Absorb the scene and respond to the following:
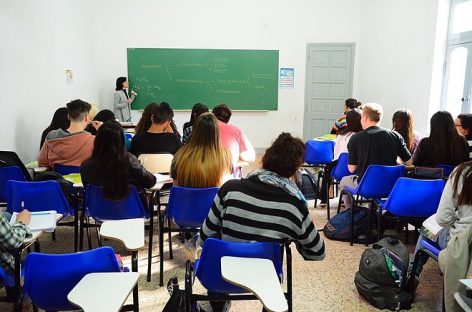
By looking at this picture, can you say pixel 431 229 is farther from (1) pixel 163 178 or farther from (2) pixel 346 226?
(1) pixel 163 178

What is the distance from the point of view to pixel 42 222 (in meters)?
2.08

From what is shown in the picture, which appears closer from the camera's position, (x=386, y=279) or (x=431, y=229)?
(x=431, y=229)

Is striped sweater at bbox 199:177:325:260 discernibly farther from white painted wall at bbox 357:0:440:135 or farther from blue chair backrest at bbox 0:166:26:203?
white painted wall at bbox 357:0:440:135

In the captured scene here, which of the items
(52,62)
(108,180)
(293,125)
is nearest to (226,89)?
(293,125)

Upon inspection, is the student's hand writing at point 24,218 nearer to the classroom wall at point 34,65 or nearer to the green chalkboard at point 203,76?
the classroom wall at point 34,65

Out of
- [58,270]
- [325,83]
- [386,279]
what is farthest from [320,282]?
[325,83]

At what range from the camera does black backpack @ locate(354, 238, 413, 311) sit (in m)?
2.55

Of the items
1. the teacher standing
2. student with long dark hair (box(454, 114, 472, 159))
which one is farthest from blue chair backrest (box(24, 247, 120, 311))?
the teacher standing

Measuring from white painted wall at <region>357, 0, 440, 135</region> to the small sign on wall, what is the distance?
1.36m

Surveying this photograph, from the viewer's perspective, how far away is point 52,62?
515cm

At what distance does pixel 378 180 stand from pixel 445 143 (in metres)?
0.64

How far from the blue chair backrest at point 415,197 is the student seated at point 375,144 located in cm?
61

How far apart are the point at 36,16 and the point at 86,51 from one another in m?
1.99

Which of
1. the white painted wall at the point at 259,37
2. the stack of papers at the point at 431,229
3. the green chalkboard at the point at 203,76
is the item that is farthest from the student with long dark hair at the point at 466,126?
the green chalkboard at the point at 203,76
